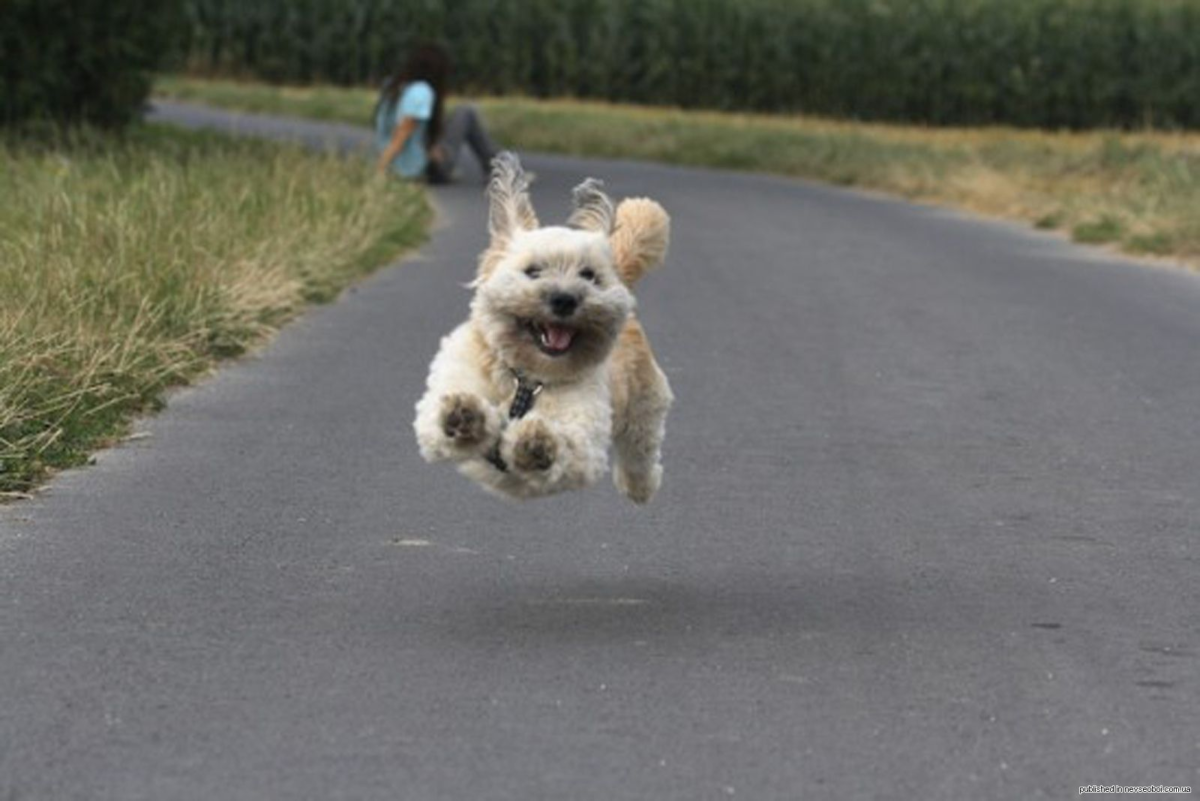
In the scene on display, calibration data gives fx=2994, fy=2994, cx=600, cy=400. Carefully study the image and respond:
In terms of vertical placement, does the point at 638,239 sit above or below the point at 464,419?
above

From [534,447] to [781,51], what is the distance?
4448cm

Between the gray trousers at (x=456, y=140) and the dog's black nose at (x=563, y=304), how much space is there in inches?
894

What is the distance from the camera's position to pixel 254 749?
22.7 feet

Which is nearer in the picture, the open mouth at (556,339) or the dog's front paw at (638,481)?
the open mouth at (556,339)

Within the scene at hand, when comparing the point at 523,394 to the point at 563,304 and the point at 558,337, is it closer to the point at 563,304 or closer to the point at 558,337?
the point at 558,337

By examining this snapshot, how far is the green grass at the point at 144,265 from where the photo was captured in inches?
488

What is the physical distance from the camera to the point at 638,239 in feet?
28.9

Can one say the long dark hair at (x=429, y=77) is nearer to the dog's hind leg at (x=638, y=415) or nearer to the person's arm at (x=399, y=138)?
the person's arm at (x=399, y=138)

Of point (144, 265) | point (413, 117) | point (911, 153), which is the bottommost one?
point (911, 153)

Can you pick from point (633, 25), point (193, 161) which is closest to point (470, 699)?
point (193, 161)

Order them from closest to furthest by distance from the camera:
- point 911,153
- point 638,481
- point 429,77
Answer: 1. point 638,481
2. point 429,77
3. point 911,153

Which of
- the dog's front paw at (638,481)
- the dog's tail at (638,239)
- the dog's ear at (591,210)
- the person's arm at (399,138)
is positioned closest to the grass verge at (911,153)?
the person's arm at (399,138)

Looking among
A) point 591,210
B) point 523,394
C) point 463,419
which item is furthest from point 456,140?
point 463,419

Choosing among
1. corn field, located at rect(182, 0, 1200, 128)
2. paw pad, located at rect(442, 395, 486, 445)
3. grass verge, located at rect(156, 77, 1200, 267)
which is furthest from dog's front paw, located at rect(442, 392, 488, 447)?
corn field, located at rect(182, 0, 1200, 128)
